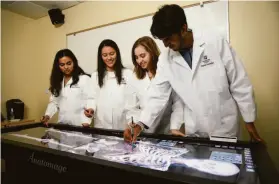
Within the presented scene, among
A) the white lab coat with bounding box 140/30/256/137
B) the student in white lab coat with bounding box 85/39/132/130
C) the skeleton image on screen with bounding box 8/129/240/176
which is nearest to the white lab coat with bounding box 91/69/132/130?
the student in white lab coat with bounding box 85/39/132/130

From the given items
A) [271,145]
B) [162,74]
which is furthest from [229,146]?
[271,145]

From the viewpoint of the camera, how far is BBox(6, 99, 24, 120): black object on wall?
9.77 feet

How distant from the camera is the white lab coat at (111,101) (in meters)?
2.19

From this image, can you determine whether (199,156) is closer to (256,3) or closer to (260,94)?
(260,94)

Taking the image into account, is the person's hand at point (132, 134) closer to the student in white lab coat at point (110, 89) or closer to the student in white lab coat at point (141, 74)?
the student in white lab coat at point (141, 74)

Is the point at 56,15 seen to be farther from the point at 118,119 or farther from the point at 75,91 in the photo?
the point at 118,119

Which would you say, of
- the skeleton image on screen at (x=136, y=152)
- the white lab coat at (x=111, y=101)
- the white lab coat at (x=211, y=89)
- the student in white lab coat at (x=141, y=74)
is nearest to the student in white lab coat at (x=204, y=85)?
the white lab coat at (x=211, y=89)

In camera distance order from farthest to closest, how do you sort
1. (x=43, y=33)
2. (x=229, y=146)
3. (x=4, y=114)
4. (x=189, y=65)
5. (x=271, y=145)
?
(x=43, y=33), (x=4, y=114), (x=271, y=145), (x=189, y=65), (x=229, y=146)

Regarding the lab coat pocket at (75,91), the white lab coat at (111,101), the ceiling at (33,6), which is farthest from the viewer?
the ceiling at (33,6)

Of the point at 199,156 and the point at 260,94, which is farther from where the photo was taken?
the point at 260,94

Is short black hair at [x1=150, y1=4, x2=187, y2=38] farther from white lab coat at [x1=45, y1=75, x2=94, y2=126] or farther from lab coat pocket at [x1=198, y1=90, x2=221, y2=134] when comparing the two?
white lab coat at [x1=45, y1=75, x2=94, y2=126]

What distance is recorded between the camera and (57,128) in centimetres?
185

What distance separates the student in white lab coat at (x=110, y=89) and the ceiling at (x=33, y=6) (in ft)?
3.90

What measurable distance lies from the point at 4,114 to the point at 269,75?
3260 mm
